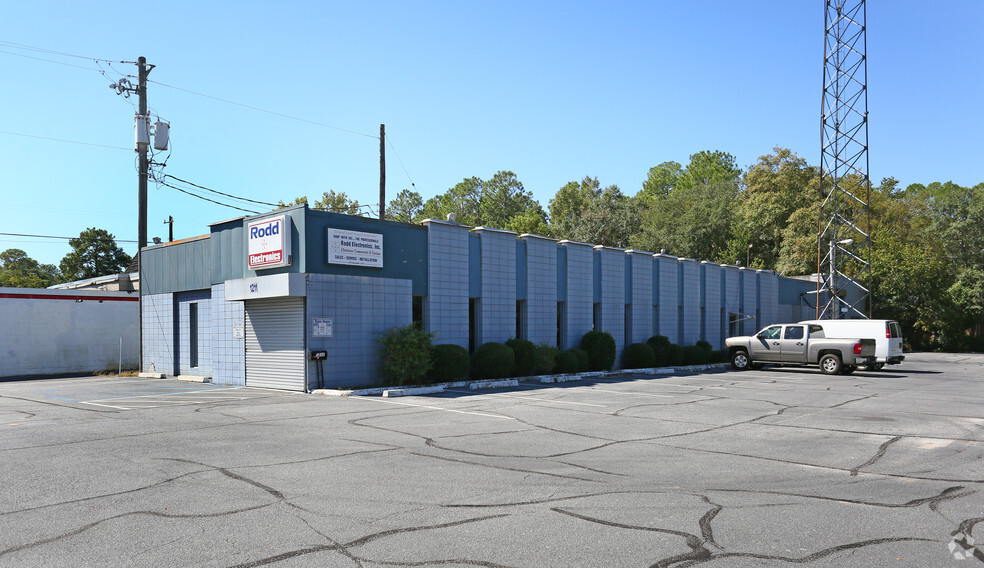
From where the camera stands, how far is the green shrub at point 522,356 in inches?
937

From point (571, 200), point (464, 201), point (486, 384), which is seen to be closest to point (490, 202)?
point (464, 201)

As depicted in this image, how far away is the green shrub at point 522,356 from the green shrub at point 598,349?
4.07 meters

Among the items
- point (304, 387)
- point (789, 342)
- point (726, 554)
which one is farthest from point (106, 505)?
point (789, 342)

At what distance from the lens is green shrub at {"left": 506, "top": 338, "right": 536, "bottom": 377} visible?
23803mm

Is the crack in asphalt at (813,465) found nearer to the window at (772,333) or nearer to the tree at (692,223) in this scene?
the window at (772,333)

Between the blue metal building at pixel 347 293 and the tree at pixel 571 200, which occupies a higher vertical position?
the tree at pixel 571 200

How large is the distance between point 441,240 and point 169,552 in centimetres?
1774

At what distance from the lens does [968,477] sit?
8.61 m

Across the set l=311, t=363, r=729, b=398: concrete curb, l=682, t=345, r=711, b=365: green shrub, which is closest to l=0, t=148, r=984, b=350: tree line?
l=682, t=345, r=711, b=365: green shrub

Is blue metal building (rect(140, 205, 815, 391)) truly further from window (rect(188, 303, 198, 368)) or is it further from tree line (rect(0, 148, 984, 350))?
tree line (rect(0, 148, 984, 350))

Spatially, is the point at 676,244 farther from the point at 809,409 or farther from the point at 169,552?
the point at 169,552

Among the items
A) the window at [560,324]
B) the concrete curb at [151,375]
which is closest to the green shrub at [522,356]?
the window at [560,324]

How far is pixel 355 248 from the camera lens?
803 inches

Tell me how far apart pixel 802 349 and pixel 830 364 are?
46.0 inches
